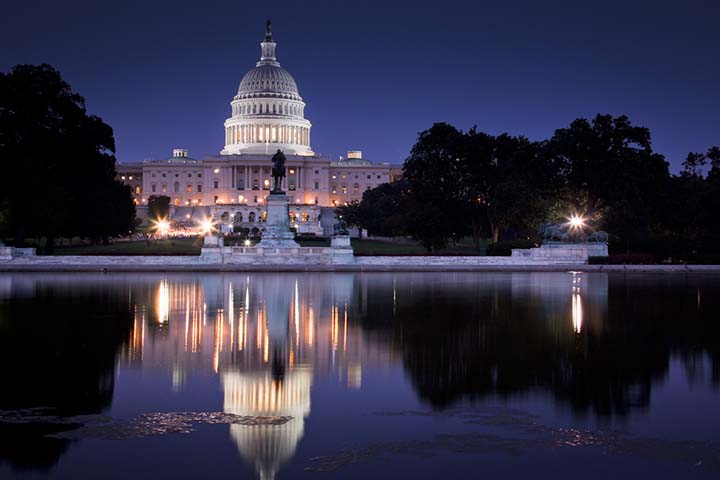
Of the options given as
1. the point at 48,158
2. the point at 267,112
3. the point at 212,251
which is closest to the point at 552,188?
the point at 212,251

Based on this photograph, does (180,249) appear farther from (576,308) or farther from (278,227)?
(576,308)

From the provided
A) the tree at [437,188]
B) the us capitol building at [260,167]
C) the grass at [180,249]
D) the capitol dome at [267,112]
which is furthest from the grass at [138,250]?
the capitol dome at [267,112]

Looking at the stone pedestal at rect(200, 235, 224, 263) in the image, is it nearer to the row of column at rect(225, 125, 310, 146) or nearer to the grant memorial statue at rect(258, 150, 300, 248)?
the grant memorial statue at rect(258, 150, 300, 248)

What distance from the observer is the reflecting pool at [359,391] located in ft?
32.9

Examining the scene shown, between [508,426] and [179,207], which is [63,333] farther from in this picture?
[179,207]

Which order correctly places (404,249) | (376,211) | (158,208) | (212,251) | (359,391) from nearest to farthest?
1. (359,391)
2. (212,251)
3. (404,249)
4. (376,211)
5. (158,208)

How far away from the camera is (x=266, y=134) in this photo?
599 ft

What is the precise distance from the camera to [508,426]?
1143cm

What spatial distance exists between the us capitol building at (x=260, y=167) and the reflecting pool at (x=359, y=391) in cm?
14777

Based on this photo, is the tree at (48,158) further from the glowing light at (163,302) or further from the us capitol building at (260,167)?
the us capitol building at (260,167)

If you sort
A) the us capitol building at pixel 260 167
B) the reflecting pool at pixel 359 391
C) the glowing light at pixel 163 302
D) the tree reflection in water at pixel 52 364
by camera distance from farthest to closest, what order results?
1. the us capitol building at pixel 260 167
2. the glowing light at pixel 163 302
3. the tree reflection in water at pixel 52 364
4. the reflecting pool at pixel 359 391

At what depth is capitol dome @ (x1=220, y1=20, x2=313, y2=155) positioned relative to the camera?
179750mm

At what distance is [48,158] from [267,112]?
121441 millimetres

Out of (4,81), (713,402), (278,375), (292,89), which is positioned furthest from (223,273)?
(292,89)
